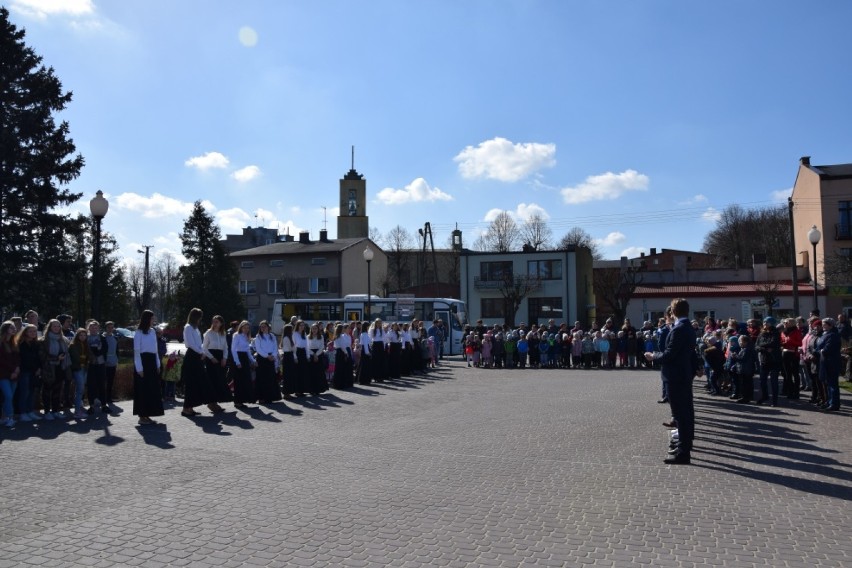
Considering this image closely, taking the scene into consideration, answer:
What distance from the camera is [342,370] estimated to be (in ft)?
66.7

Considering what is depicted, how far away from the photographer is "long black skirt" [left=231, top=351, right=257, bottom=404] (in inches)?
613

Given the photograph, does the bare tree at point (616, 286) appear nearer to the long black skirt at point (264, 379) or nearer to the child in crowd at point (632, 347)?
the child in crowd at point (632, 347)

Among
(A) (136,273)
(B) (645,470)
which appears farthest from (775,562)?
(A) (136,273)

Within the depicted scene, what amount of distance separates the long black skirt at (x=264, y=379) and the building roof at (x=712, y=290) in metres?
37.6

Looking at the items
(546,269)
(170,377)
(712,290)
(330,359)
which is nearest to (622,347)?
(330,359)

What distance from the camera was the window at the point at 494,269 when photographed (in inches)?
2340

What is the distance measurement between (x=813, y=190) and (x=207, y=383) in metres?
52.9

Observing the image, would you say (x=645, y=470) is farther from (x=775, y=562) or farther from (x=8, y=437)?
(x=8, y=437)

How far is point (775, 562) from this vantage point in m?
5.30

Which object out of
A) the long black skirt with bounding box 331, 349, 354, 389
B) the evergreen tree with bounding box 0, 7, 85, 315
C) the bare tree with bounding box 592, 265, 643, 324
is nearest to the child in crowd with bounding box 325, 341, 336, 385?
the long black skirt with bounding box 331, 349, 354, 389

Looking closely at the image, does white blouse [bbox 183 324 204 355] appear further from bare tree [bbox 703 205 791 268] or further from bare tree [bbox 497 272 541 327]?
bare tree [bbox 703 205 791 268]

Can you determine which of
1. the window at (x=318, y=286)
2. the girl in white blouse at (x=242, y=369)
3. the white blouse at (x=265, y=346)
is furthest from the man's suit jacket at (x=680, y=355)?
the window at (x=318, y=286)

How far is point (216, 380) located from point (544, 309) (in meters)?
45.9

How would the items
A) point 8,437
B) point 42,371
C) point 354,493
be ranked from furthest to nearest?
point 42,371, point 8,437, point 354,493
